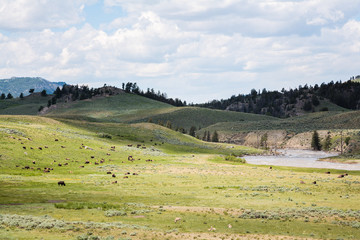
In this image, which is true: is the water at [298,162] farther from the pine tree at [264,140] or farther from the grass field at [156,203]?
the pine tree at [264,140]

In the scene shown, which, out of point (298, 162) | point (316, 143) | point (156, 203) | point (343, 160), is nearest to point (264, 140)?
point (316, 143)

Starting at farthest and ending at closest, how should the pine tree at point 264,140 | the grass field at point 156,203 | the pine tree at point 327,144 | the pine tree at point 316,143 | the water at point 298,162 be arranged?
the pine tree at point 264,140 < the pine tree at point 316,143 < the pine tree at point 327,144 < the water at point 298,162 < the grass field at point 156,203

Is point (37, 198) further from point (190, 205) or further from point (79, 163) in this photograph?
point (79, 163)

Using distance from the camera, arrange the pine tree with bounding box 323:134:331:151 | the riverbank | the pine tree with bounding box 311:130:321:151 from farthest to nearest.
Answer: the pine tree with bounding box 311:130:321:151 < the pine tree with bounding box 323:134:331:151 < the riverbank

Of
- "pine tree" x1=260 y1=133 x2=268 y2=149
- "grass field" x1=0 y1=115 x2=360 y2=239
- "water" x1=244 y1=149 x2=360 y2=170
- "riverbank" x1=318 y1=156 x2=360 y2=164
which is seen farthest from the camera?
"pine tree" x1=260 y1=133 x2=268 y2=149

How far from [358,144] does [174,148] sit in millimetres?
61537

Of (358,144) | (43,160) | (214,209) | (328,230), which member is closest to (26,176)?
(43,160)

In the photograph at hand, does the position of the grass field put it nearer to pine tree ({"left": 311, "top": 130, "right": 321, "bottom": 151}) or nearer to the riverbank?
the riverbank

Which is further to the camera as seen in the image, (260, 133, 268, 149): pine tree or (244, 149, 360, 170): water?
(260, 133, 268, 149): pine tree

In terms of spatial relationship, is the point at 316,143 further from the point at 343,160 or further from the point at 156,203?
the point at 156,203

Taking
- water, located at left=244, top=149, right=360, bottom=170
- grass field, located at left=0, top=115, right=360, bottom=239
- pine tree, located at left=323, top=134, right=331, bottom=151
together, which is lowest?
water, located at left=244, top=149, right=360, bottom=170

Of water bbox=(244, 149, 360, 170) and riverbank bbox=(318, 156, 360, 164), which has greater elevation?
riverbank bbox=(318, 156, 360, 164)

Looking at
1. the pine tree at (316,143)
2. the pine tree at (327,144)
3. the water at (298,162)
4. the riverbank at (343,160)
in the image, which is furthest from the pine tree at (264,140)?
the riverbank at (343,160)

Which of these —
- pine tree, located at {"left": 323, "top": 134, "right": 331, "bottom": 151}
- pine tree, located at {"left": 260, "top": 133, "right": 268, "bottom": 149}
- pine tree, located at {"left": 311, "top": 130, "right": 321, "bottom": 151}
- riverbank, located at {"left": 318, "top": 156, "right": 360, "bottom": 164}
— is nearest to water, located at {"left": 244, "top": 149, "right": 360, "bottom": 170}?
riverbank, located at {"left": 318, "top": 156, "right": 360, "bottom": 164}
